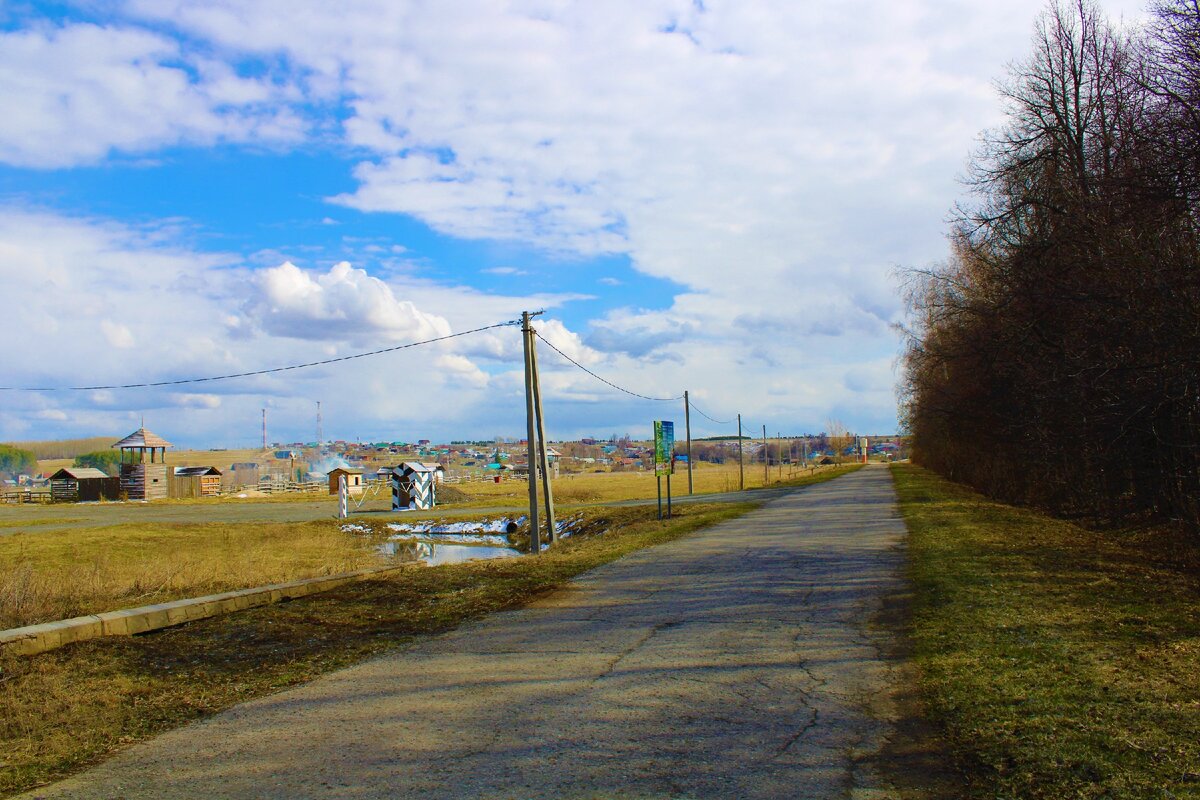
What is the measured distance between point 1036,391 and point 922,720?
39.2 ft

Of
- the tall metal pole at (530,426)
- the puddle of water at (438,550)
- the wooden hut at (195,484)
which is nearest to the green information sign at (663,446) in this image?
the tall metal pole at (530,426)

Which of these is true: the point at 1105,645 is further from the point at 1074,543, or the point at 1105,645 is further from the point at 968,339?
the point at 968,339

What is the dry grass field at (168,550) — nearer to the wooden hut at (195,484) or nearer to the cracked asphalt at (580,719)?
the cracked asphalt at (580,719)

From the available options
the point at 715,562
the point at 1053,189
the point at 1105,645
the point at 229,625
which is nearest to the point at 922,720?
the point at 1105,645

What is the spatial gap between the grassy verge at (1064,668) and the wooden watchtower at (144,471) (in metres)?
62.8

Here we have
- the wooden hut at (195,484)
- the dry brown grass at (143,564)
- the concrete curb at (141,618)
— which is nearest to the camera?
the concrete curb at (141,618)

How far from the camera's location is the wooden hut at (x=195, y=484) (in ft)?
221

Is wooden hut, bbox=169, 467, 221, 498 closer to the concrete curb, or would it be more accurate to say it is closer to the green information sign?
the green information sign

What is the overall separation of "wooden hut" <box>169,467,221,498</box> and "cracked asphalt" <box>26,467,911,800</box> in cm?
6728

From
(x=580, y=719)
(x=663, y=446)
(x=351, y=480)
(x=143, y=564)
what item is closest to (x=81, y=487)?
(x=351, y=480)

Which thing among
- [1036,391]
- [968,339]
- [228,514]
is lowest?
[228,514]

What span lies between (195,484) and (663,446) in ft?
194

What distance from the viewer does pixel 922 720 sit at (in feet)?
17.0

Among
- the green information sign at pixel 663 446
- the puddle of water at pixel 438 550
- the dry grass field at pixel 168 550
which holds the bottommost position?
the puddle of water at pixel 438 550
